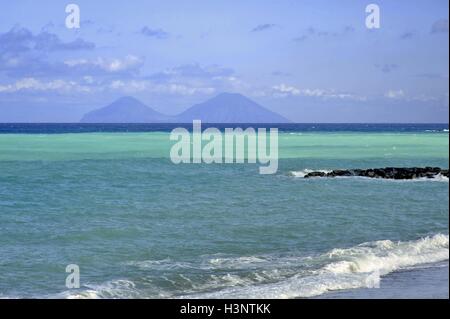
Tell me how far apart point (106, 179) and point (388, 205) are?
1789cm

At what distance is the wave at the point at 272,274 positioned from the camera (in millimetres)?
13305

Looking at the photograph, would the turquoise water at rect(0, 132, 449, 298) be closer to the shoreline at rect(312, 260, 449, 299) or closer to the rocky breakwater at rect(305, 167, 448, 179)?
the shoreline at rect(312, 260, 449, 299)

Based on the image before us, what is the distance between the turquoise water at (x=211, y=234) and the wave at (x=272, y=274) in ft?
0.09

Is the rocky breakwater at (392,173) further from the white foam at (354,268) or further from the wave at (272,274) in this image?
the wave at (272,274)

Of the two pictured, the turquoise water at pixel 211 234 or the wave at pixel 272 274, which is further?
the turquoise water at pixel 211 234

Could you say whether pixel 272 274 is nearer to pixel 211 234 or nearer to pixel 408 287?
pixel 408 287

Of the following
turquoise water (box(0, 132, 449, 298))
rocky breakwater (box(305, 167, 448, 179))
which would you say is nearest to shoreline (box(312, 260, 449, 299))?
turquoise water (box(0, 132, 449, 298))

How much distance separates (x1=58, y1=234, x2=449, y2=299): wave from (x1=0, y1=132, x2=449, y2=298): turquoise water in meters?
0.03

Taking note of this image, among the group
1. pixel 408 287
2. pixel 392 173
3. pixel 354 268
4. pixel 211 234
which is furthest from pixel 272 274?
pixel 392 173

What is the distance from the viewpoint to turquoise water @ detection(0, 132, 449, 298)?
1423cm

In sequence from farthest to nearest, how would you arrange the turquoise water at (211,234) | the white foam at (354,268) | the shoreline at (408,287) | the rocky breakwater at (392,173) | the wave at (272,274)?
1. the rocky breakwater at (392,173)
2. the turquoise water at (211,234)
3. the wave at (272,274)
4. the white foam at (354,268)
5. the shoreline at (408,287)

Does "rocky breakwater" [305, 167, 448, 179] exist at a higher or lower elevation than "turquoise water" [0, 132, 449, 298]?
higher

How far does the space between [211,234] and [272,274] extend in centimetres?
571

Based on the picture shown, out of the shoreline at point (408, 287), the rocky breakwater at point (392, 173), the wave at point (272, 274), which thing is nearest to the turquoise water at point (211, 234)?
the wave at point (272, 274)
